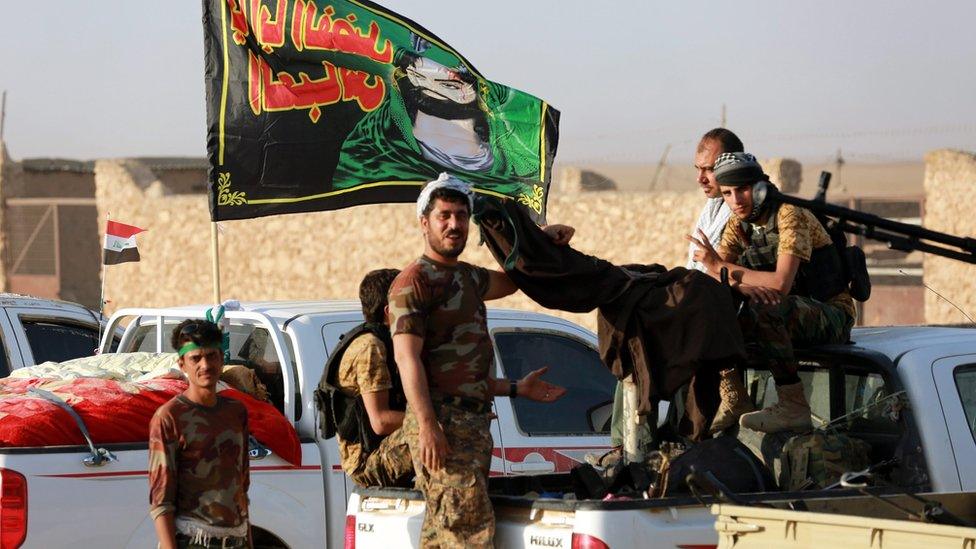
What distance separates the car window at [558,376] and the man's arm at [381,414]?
1833 millimetres

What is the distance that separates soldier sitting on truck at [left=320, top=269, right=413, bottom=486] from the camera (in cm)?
540

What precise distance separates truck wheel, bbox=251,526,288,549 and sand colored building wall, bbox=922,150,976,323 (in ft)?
36.9

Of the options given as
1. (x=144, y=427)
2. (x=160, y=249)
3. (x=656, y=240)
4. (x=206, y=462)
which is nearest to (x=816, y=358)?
(x=206, y=462)

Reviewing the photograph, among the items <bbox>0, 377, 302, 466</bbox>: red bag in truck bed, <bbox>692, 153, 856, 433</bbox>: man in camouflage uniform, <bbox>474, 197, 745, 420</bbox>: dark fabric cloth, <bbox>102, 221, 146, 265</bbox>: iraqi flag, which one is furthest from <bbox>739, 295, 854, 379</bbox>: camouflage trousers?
<bbox>102, 221, 146, 265</bbox>: iraqi flag

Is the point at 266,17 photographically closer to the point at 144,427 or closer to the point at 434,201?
the point at 144,427

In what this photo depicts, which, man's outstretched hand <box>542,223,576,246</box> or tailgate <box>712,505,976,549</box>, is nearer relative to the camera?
tailgate <box>712,505,976,549</box>

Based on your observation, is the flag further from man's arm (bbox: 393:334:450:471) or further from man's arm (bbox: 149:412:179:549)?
man's arm (bbox: 393:334:450:471)

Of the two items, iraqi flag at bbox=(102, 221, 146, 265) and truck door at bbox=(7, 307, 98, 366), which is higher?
iraqi flag at bbox=(102, 221, 146, 265)

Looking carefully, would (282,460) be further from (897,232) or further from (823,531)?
(897,232)

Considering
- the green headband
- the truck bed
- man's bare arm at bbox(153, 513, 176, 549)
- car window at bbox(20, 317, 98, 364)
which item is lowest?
man's bare arm at bbox(153, 513, 176, 549)

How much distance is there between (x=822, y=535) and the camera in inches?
162

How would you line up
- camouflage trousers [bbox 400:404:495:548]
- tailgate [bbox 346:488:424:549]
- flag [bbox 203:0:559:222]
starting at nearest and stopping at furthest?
1. camouflage trousers [bbox 400:404:495:548]
2. tailgate [bbox 346:488:424:549]
3. flag [bbox 203:0:559:222]

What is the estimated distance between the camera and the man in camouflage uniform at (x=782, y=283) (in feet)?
18.1

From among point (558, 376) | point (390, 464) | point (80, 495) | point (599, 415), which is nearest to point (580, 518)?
point (390, 464)
